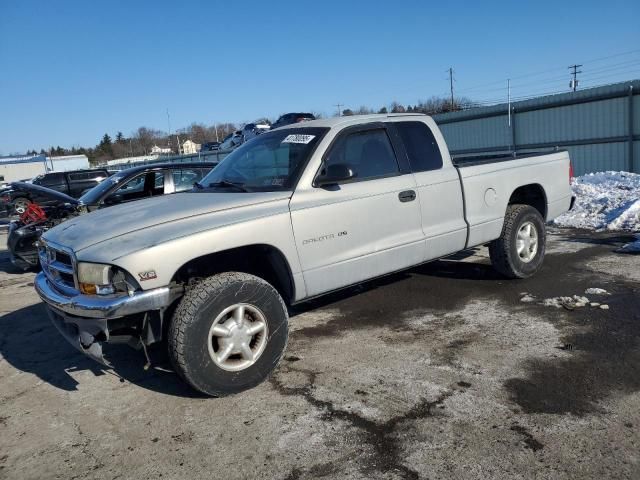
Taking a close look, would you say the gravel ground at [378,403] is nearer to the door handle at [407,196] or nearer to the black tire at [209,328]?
the black tire at [209,328]

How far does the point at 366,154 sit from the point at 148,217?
202cm

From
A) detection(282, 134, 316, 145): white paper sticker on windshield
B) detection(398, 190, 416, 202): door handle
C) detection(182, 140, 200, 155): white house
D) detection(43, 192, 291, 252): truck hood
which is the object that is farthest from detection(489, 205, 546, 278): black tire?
detection(182, 140, 200, 155): white house

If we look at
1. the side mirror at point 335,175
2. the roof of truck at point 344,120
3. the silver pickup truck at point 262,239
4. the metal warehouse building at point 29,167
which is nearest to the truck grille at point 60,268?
the silver pickup truck at point 262,239

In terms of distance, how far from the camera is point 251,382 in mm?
3736

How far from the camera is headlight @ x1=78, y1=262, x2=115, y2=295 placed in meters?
3.36

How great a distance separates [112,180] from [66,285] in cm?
510

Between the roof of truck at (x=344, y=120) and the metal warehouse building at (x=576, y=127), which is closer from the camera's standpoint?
the roof of truck at (x=344, y=120)

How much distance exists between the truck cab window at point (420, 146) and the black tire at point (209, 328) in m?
2.08

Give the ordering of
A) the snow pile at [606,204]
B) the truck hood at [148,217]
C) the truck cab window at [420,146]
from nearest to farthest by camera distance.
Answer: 1. the truck hood at [148,217]
2. the truck cab window at [420,146]
3. the snow pile at [606,204]

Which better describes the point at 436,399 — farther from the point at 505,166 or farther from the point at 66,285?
the point at 505,166

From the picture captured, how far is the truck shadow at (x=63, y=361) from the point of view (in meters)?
4.14

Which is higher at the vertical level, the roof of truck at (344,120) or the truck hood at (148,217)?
the roof of truck at (344,120)

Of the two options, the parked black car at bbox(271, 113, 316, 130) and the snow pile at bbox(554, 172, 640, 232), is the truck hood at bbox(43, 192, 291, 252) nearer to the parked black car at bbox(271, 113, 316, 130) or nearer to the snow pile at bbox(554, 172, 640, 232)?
the snow pile at bbox(554, 172, 640, 232)

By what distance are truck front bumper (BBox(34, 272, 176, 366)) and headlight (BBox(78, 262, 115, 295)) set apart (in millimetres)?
46
